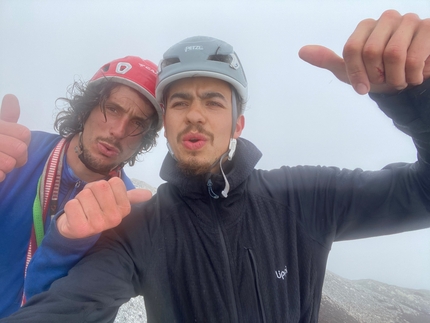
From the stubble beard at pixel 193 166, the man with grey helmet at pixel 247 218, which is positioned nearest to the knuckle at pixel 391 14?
the man with grey helmet at pixel 247 218

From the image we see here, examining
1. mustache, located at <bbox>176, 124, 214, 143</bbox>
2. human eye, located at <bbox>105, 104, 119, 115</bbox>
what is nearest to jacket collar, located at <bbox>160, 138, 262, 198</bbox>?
mustache, located at <bbox>176, 124, 214, 143</bbox>

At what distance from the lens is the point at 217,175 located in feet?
9.15

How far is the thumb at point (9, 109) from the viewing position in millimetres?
2557

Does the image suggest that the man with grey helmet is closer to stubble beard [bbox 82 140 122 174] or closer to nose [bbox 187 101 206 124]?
nose [bbox 187 101 206 124]

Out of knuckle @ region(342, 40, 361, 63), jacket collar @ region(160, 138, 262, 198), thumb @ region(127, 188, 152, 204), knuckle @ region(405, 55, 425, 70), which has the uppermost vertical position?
knuckle @ region(342, 40, 361, 63)

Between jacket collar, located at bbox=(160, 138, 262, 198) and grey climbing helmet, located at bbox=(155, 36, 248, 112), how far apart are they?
3.57 feet

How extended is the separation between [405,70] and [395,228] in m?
1.71

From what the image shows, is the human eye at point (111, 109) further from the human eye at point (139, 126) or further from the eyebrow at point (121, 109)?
the human eye at point (139, 126)

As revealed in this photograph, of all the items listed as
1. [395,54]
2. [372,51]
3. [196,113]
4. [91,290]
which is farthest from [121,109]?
[395,54]

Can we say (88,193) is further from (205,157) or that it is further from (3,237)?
(3,237)

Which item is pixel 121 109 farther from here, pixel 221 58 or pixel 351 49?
pixel 351 49

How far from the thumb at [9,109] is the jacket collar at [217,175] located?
65.9 inches

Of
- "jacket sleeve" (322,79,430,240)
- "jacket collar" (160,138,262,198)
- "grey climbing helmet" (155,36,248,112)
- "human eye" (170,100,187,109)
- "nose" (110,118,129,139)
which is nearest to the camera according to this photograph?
"jacket sleeve" (322,79,430,240)

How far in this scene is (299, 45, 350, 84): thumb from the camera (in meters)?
1.92
